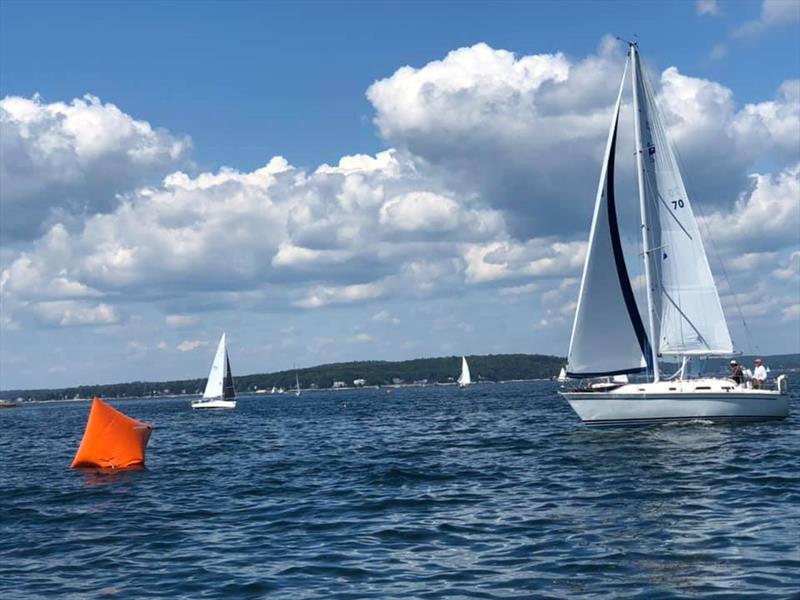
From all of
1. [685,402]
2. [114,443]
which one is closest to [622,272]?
[685,402]

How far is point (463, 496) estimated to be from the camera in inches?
822

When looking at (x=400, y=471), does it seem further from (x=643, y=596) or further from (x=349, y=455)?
(x=643, y=596)

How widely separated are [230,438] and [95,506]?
27489 millimetres

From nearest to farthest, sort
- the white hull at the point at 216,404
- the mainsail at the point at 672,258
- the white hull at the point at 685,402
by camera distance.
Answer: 1. the white hull at the point at 685,402
2. the mainsail at the point at 672,258
3. the white hull at the point at 216,404

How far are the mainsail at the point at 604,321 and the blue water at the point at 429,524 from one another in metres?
6.07

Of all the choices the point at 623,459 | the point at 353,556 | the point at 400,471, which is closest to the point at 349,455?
the point at 400,471

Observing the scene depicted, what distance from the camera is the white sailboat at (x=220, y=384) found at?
11706 cm

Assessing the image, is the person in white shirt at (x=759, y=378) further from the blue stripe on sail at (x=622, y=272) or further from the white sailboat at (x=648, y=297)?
the blue stripe on sail at (x=622, y=272)

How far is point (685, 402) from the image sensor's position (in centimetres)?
3656

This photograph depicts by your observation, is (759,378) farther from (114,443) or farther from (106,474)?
(106,474)

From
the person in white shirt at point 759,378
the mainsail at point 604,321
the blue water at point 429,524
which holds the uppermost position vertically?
the mainsail at point 604,321

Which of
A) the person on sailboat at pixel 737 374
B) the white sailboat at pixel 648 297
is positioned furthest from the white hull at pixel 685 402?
the person on sailboat at pixel 737 374

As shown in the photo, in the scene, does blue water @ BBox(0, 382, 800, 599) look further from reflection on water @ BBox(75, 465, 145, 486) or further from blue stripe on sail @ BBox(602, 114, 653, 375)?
blue stripe on sail @ BBox(602, 114, 653, 375)

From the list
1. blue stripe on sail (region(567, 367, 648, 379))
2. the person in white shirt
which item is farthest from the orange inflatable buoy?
the person in white shirt
